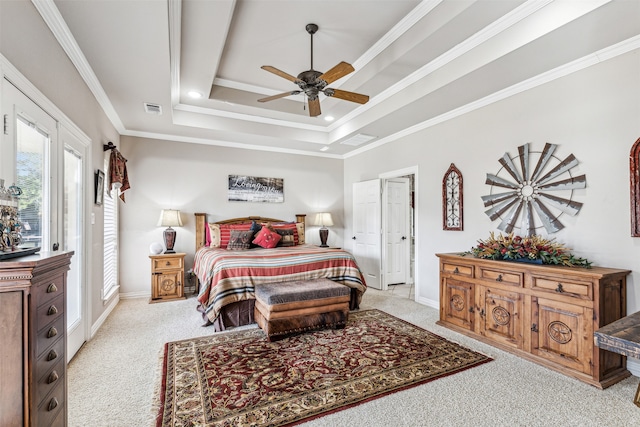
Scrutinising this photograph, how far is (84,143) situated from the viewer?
323cm

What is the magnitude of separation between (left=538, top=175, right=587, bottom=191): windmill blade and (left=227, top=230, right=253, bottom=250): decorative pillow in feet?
13.0

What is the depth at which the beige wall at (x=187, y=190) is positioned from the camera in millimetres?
5125

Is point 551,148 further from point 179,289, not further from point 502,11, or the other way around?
point 179,289

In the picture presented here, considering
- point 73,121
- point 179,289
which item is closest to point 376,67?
point 73,121

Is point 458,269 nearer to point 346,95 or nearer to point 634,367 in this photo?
point 634,367

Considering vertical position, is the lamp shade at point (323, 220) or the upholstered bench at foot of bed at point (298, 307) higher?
the lamp shade at point (323, 220)

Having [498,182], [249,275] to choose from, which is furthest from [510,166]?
[249,275]

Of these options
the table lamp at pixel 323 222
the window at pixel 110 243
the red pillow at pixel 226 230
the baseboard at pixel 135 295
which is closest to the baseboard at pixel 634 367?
the table lamp at pixel 323 222

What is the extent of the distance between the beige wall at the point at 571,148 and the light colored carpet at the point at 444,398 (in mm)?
950

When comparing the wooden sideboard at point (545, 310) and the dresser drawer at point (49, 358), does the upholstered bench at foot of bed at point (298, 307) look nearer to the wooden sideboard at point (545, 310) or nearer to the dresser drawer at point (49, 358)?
the wooden sideboard at point (545, 310)

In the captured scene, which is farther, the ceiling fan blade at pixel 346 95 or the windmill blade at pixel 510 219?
the windmill blade at pixel 510 219

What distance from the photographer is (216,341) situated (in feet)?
10.6

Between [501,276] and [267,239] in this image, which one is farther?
[267,239]

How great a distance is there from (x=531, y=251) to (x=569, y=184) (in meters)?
0.75
